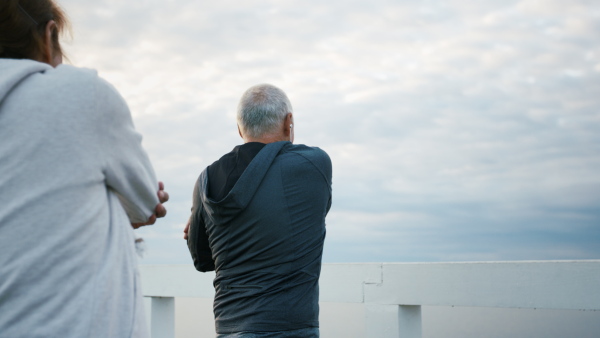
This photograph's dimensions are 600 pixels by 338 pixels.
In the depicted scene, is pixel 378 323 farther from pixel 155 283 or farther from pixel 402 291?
pixel 155 283

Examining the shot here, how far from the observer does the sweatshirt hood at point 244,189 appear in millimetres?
2398

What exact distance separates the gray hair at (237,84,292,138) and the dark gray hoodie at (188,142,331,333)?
162mm

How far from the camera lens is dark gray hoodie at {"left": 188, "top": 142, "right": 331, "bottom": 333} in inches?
91.9

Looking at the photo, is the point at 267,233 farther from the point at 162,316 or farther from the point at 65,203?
the point at 162,316

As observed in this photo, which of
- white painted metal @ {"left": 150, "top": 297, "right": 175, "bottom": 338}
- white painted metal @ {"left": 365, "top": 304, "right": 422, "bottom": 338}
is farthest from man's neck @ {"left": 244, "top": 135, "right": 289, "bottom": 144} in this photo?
white painted metal @ {"left": 150, "top": 297, "right": 175, "bottom": 338}

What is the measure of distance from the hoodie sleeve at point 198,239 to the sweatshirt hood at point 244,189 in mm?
174

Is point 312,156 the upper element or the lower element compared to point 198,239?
upper

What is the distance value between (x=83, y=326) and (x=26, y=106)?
0.45m

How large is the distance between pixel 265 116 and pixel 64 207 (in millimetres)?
1505

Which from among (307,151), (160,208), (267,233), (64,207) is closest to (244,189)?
(267,233)

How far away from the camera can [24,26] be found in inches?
53.7

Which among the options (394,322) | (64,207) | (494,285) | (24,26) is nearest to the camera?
(64,207)

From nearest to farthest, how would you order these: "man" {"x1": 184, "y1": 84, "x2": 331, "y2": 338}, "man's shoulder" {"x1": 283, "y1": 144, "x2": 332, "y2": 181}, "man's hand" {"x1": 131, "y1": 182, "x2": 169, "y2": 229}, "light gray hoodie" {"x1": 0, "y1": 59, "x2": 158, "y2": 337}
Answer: "light gray hoodie" {"x1": 0, "y1": 59, "x2": 158, "y2": 337}, "man's hand" {"x1": 131, "y1": 182, "x2": 169, "y2": 229}, "man" {"x1": 184, "y1": 84, "x2": 331, "y2": 338}, "man's shoulder" {"x1": 283, "y1": 144, "x2": 332, "y2": 181}

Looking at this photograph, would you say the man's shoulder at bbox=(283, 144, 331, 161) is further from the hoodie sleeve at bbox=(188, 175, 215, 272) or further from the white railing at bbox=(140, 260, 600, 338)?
the white railing at bbox=(140, 260, 600, 338)
